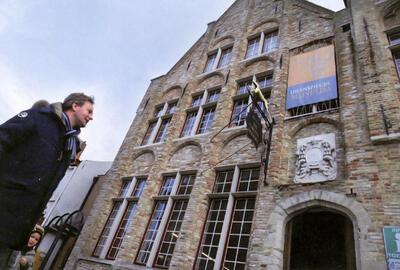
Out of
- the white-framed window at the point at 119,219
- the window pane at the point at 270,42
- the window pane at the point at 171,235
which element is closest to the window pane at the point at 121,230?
the white-framed window at the point at 119,219

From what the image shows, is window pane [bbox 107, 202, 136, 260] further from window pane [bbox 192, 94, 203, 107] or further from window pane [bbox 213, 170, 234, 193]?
window pane [bbox 192, 94, 203, 107]

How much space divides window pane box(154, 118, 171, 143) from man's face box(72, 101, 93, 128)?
28.1 feet

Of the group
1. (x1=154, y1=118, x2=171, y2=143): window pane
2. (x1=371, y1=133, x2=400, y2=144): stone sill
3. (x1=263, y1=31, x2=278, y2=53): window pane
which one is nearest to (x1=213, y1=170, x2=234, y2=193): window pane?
(x1=154, y1=118, x2=171, y2=143): window pane

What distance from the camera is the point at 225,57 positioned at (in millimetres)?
11859

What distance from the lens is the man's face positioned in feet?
7.03

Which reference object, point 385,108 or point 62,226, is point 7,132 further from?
point 62,226

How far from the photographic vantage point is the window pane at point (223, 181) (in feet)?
25.3

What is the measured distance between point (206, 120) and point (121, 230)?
5.06 metres

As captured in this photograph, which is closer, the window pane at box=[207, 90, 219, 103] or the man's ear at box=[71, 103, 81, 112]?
the man's ear at box=[71, 103, 81, 112]

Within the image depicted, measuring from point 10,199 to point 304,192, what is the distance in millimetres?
5661

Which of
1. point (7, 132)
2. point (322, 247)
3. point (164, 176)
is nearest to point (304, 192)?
point (322, 247)

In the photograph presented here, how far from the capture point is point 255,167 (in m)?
7.41

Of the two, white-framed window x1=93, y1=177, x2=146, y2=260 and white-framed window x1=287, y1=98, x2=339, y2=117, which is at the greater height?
white-framed window x1=287, y1=98, x2=339, y2=117

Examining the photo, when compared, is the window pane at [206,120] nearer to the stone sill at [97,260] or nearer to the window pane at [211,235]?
the window pane at [211,235]
